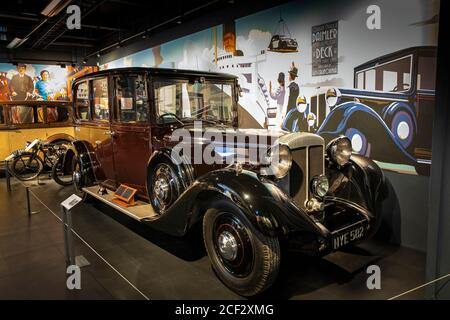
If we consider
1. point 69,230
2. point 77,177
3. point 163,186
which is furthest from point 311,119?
point 77,177

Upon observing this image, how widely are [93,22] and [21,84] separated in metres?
3.31

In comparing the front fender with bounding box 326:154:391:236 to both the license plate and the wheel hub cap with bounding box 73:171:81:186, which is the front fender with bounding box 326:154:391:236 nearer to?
the license plate

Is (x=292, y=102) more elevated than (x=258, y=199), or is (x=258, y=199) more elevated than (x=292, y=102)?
(x=292, y=102)

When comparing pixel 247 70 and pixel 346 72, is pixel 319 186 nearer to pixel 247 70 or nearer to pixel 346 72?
pixel 346 72

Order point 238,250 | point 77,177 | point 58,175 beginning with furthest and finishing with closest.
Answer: point 58,175
point 77,177
point 238,250

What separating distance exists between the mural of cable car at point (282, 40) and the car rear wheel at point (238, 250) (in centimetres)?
276

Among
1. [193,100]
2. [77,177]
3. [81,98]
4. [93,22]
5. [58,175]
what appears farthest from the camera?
[93,22]

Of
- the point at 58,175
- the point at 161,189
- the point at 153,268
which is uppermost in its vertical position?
the point at 161,189

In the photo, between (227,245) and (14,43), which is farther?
(14,43)

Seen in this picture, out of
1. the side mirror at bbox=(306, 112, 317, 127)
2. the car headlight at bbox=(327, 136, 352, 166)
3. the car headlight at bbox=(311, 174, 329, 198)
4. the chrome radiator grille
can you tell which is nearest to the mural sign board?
the side mirror at bbox=(306, 112, 317, 127)

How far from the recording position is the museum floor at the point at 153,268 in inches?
107

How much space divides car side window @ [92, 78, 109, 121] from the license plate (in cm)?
301

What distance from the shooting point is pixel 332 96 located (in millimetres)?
4148

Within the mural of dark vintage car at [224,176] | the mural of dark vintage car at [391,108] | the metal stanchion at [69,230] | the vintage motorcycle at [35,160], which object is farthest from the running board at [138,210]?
the vintage motorcycle at [35,160]
